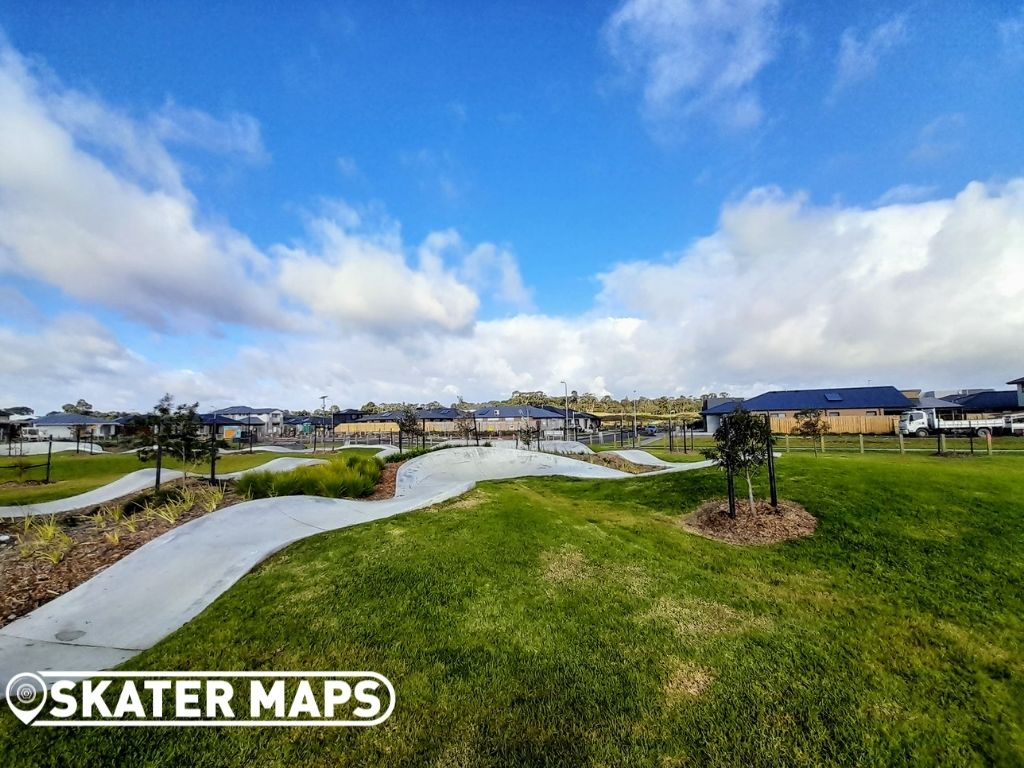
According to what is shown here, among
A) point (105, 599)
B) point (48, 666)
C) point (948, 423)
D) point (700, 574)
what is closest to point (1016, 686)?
point (700, 574)

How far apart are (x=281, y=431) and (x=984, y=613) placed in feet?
288

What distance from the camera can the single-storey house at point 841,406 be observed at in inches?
1758

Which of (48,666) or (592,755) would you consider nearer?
(592,755)

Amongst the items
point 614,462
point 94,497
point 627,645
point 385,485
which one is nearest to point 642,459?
point 614,462

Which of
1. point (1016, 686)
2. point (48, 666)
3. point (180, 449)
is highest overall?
point (180, 449)

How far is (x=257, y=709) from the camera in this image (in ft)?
12.6

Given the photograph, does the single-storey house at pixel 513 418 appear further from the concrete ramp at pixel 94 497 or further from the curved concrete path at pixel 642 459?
the concrete ramp at pixel 94 497

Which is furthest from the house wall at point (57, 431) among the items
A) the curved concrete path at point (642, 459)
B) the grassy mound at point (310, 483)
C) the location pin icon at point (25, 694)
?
the location pin icon at point (25, 694)

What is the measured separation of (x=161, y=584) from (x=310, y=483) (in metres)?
6.02

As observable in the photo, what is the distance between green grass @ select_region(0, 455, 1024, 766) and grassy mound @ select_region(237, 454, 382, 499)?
4.01 m

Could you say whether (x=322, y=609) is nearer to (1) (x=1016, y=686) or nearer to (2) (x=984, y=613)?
(1) (x=1016, y=686)

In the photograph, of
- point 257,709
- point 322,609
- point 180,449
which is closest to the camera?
point 257,709

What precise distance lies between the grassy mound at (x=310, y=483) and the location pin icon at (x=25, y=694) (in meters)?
7.37

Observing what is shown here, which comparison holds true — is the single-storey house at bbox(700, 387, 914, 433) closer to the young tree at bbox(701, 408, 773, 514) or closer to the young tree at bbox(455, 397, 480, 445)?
the young tree at bbox(455, 397, 480, 445)
